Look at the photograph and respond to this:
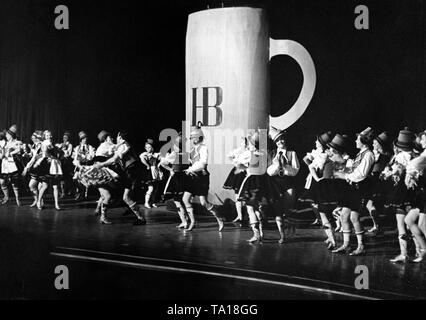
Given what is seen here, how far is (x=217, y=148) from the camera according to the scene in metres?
8.80

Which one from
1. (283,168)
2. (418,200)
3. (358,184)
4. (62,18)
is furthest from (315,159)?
(62,18)

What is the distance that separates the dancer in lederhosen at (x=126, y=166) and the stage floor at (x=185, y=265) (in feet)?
1.50

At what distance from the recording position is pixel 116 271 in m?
5.74

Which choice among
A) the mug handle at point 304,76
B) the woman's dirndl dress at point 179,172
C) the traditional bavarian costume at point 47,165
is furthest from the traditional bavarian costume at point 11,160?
the mug handle at point 304,76

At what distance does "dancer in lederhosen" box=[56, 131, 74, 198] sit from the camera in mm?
9648

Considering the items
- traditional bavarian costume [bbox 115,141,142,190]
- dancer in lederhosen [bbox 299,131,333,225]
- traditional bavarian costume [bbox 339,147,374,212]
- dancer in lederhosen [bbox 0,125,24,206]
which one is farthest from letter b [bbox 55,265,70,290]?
dancer in lederhosen [bbox 0,125,24,206]

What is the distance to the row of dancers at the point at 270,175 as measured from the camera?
20.5 ft

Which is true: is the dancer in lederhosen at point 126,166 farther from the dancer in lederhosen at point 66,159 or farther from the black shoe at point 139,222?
the dancer in lederhosen at point 66,159

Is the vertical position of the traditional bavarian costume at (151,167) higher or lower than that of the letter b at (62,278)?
higher

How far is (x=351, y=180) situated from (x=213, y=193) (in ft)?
10.5

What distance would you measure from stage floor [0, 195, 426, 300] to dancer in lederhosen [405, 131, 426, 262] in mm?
314
